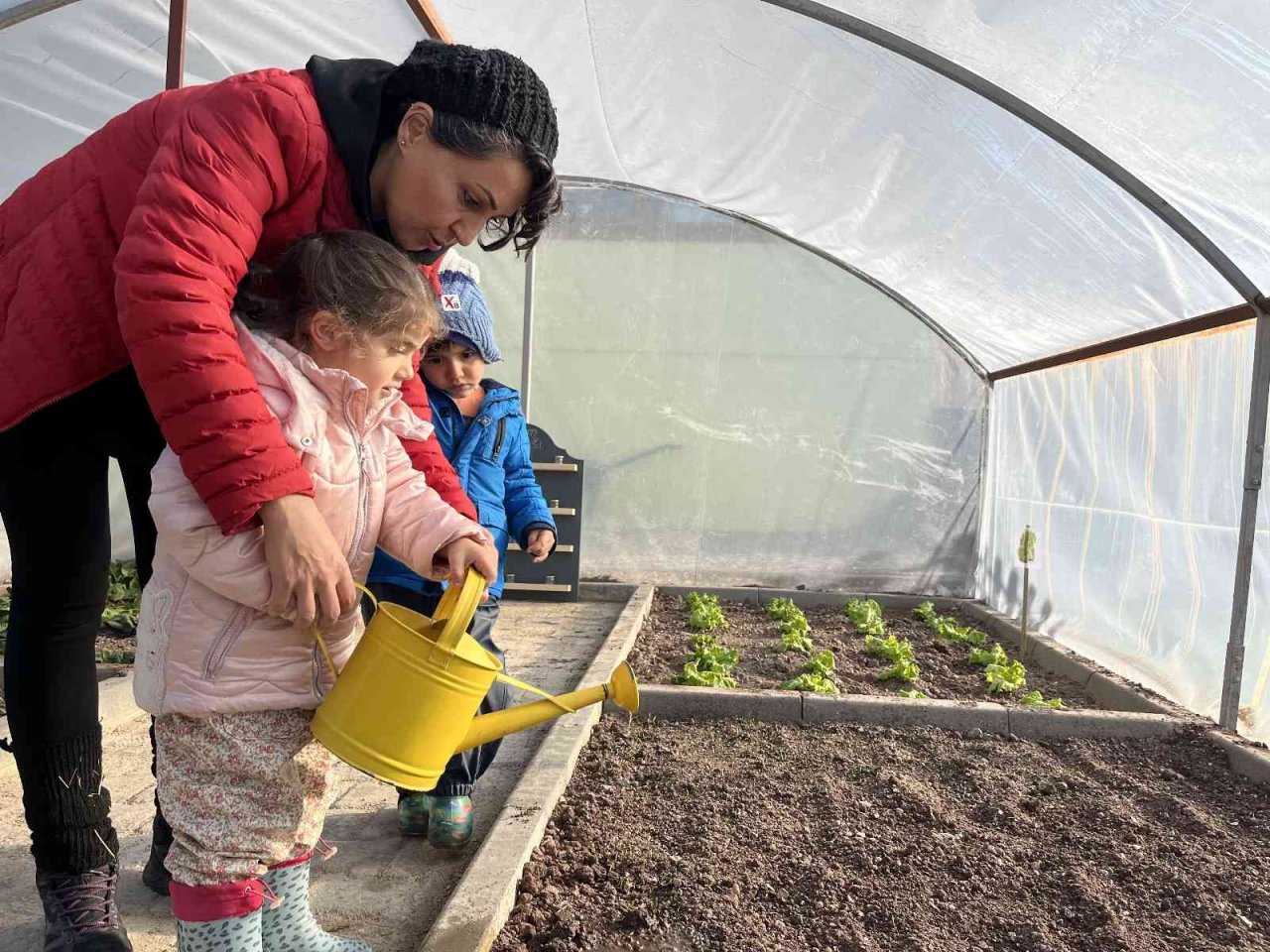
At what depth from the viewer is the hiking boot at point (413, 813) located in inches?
85.8

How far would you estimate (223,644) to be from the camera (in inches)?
49.1

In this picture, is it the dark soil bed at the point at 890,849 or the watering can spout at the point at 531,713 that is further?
the dark soil bed at the point at 890,849

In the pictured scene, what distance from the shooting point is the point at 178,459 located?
3.95ft

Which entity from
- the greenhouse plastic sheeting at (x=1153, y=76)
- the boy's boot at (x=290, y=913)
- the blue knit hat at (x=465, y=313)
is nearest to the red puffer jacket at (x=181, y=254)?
the boy's boot at (x=290, y=913)

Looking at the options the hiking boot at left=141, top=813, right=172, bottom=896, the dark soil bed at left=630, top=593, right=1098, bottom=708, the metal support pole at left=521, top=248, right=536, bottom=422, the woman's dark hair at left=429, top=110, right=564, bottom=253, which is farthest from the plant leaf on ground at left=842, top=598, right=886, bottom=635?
the woman's dark hair at left=429, top=110, right=564, bottom=253

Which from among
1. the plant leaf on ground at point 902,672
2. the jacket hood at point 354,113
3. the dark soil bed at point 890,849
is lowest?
the plant leaf on ground at point 902,672

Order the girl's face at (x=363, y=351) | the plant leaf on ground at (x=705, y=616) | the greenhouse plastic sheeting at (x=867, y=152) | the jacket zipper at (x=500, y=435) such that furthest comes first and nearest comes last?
the plant leaf on ground at (x=705, y=616), the greenhouse plastic sheeting at (x=867, y=152), the jacket zipper at (x=500, y=435), the girl's face at (x=363, y=351)

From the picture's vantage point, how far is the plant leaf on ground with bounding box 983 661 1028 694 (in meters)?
4.09

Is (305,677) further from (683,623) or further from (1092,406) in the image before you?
(1092,406)

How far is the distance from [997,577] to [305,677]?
5.80m

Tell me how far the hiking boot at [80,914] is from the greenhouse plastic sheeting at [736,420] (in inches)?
210

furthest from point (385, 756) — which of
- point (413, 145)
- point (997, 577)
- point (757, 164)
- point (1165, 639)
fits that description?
point (997, 577)

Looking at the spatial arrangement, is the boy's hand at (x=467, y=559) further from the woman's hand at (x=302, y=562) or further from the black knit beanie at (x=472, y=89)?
the black knit beanie at (x=472, y=89)

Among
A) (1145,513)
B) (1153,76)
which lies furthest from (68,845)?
(1145,513)
